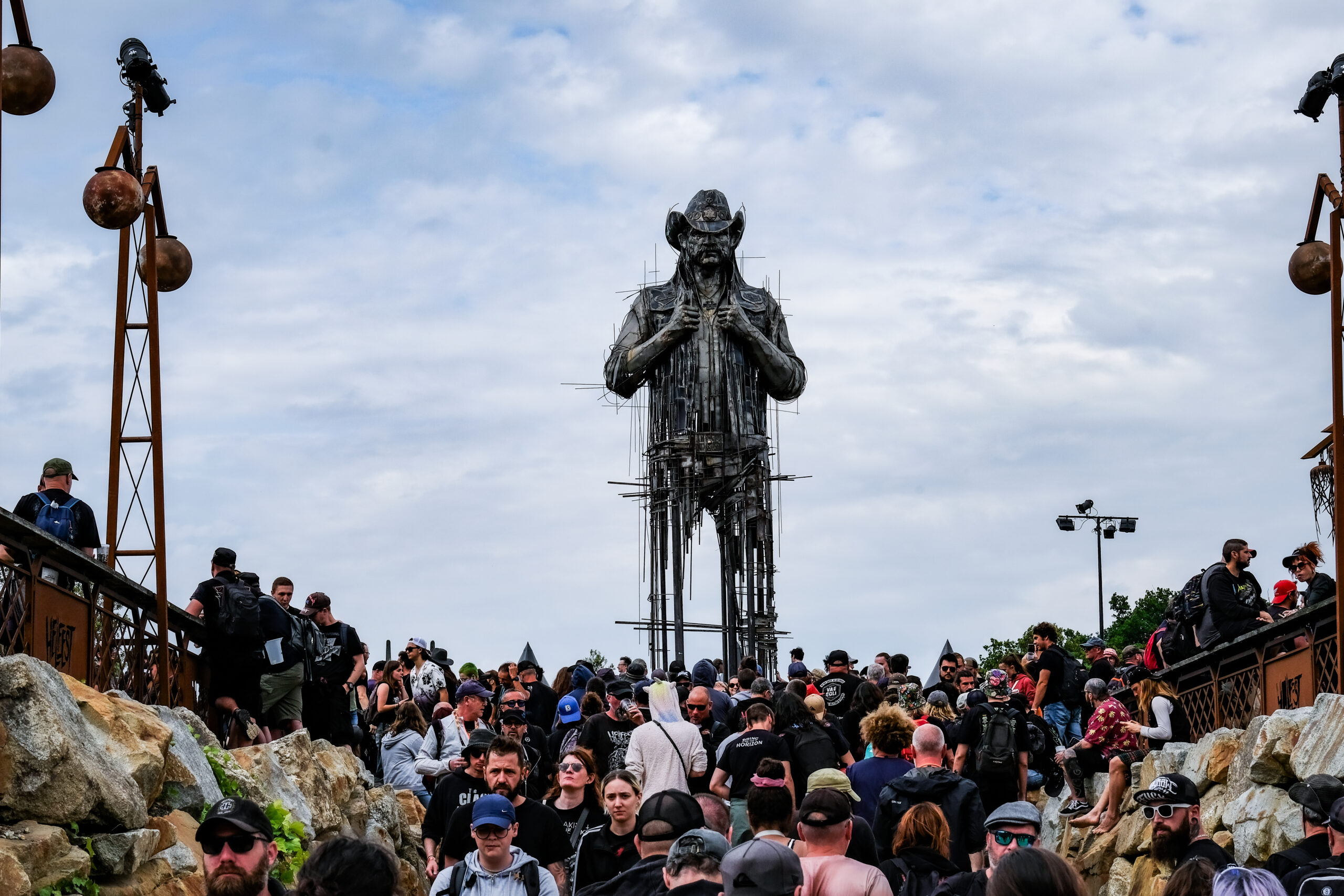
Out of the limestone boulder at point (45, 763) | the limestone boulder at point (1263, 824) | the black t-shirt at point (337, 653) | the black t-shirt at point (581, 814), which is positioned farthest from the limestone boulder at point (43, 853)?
the limestone boulder at point (1263, 824)

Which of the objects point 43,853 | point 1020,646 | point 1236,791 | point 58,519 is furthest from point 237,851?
point 1020,646

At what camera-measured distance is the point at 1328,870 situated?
7.40m

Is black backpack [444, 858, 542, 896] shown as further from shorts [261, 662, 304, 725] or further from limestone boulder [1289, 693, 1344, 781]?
shorts [261, 662, 304, 725]

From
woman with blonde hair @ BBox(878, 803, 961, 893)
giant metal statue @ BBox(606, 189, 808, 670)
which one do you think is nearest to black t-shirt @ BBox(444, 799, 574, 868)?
woman with blonde hair @ BBox(878, 803, 961, 893)

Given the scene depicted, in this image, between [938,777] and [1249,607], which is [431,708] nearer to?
[1249,607]

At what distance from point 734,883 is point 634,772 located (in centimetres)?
589

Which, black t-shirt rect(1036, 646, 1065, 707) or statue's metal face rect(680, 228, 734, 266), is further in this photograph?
statue's metal face rect(680, 228, 734, 266)

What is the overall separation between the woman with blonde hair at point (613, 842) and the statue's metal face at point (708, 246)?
68.6 ft

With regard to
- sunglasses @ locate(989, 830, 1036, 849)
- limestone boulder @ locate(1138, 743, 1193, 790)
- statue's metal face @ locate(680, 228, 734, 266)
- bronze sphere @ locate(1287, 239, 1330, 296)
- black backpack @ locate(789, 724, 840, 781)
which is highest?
statue's metal face @ locate(680, 228, 734, 266)

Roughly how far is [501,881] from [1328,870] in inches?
133

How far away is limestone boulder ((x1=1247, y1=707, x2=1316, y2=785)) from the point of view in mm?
12445

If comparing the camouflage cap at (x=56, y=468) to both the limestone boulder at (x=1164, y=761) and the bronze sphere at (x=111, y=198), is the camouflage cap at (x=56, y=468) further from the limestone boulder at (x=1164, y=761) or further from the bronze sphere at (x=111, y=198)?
the limestone boulder at (x=1164, y=761)

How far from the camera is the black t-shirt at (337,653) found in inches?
631

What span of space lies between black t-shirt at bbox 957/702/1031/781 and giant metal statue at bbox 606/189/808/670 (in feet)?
52.6
